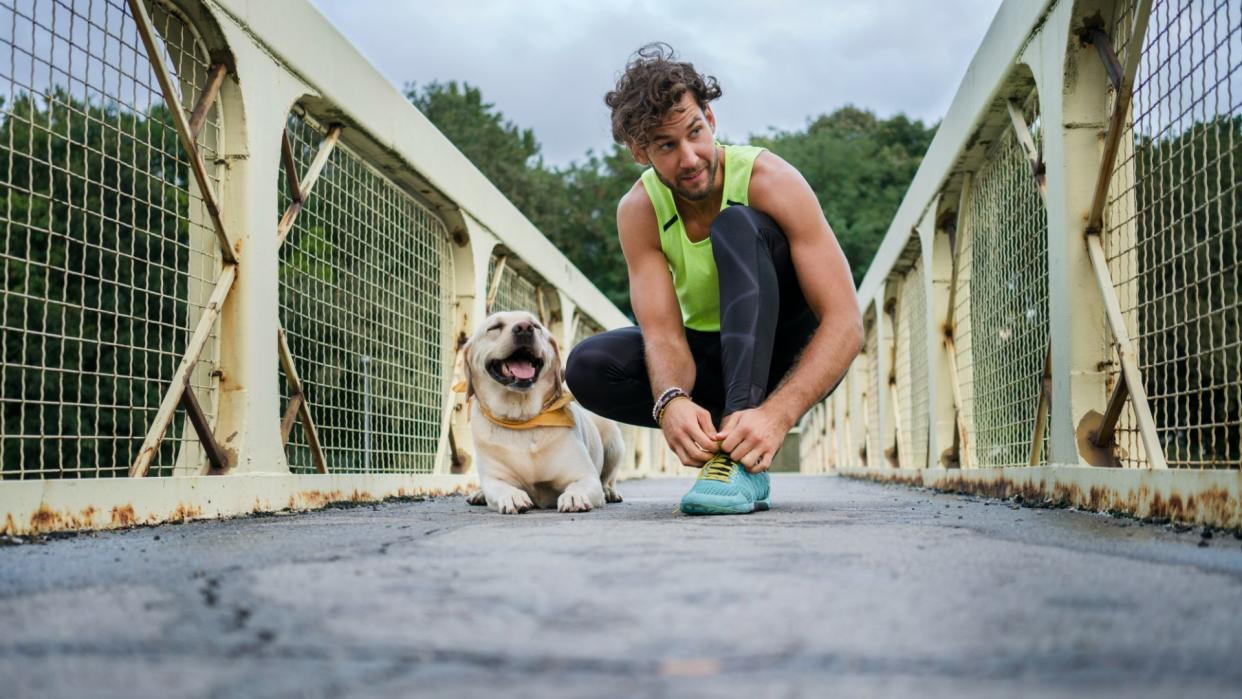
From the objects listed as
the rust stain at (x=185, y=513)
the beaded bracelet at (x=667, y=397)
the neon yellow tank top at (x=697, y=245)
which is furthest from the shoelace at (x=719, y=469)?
the rust stain at (x=185, y=513)

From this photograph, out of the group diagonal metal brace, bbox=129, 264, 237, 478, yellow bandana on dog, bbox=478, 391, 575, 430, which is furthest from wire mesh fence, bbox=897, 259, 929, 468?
diagonal metal brace, bbox=129, 264, 237, 478

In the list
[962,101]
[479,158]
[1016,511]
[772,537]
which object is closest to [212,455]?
→ [772,537]

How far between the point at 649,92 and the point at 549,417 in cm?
130

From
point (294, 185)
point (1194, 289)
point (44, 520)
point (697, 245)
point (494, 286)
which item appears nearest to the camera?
point (44, 520)

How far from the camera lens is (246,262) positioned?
10.4ft

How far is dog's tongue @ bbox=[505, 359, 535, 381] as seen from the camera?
12.3 feet

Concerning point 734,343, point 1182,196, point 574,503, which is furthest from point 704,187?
point 1182,196

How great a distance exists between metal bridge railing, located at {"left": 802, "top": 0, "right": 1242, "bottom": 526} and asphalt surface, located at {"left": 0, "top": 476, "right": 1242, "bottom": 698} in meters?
0.64

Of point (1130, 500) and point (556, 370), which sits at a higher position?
point (556, 370)

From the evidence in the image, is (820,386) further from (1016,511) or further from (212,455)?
(212,455)

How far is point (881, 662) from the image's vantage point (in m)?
0.90

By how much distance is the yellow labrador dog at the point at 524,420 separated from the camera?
359 centimetres

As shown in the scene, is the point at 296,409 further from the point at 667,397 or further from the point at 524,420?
Result: the point at 667,397

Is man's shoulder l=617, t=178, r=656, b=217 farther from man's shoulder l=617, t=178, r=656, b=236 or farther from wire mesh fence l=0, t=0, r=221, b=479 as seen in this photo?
wire mesh fence l=0, t=0, r=221, b=479
